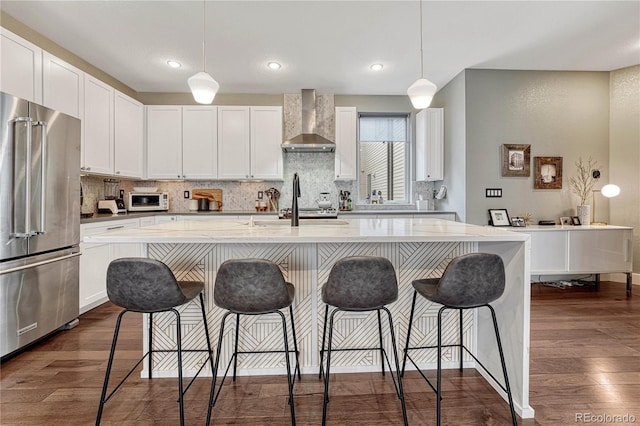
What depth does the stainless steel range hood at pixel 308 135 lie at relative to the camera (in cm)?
454

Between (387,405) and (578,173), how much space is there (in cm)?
417

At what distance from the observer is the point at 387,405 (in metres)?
1.83

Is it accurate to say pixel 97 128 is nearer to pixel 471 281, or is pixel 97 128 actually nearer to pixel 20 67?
pixel 20 67

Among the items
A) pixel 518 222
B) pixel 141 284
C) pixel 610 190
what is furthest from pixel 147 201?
pixel 610 190

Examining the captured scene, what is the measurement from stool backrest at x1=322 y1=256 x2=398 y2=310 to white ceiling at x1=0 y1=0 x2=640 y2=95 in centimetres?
227

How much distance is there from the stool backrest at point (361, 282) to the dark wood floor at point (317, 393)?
0.65m

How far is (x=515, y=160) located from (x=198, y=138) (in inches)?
171

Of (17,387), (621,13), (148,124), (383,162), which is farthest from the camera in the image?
(383,162)

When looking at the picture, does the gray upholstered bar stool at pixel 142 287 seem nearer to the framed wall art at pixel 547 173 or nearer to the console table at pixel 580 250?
the console table at pixel 580 250

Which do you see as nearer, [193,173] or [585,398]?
[585,398]

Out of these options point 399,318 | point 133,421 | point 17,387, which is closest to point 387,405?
point 399,318

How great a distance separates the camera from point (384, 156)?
208 inches

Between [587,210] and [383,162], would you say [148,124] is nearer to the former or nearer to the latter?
[383,162]

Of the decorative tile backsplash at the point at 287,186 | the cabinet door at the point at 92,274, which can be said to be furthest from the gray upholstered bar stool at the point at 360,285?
the decorative tile backsplash at the point at 287,186
